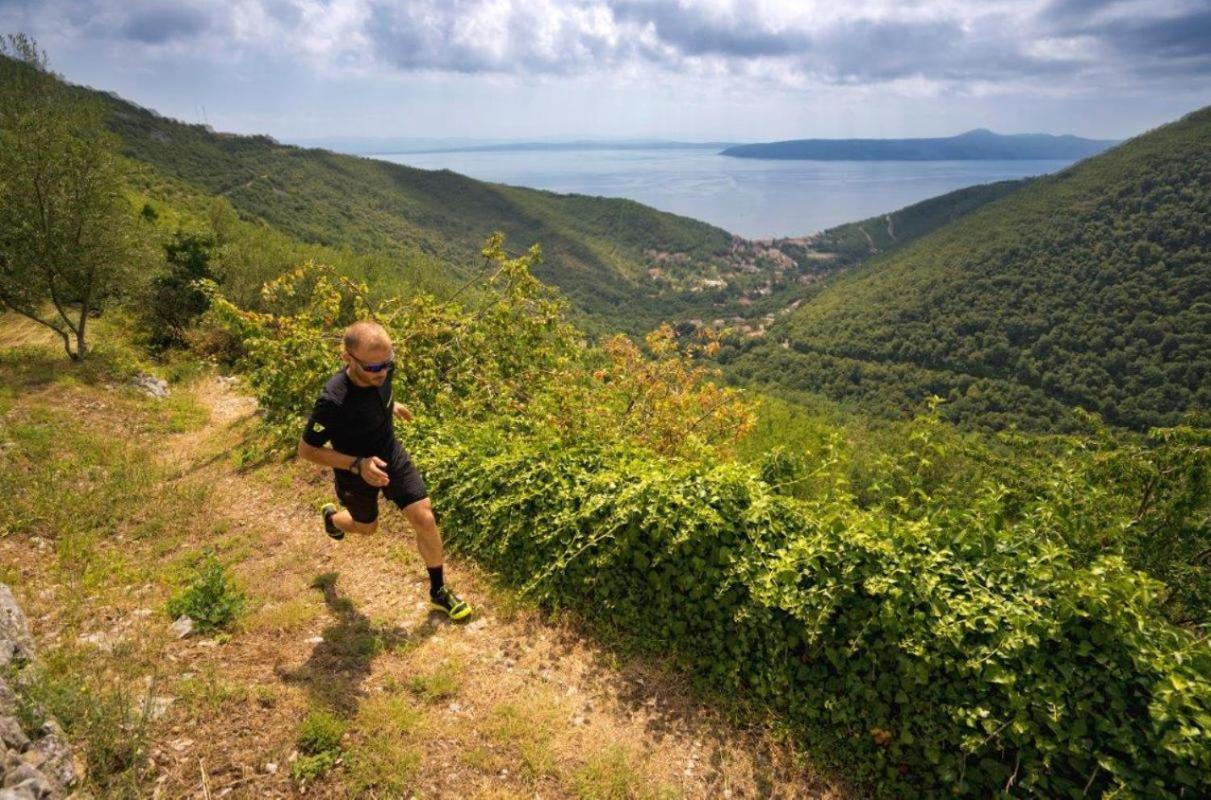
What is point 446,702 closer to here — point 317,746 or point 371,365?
point 317,746

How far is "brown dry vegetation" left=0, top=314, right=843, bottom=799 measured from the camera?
323 cm

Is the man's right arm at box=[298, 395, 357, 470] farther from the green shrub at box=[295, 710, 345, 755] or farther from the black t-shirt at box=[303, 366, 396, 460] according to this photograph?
the green shrub at box=[295, 710, 345, 755]

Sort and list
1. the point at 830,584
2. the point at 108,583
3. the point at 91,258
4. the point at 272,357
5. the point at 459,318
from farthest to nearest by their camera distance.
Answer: the point at 91,258 → the point at 459,318 → the point at 272,357 → the point at 108,583 → the point at 830,584

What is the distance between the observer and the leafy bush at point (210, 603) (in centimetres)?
433

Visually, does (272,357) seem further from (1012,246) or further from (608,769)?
(1012,246)

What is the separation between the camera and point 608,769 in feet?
11.4

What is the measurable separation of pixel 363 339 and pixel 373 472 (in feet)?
3.06

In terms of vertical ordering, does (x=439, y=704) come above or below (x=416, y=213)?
below

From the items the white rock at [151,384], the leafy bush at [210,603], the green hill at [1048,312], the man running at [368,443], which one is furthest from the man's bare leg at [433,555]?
the green hill at [1048,312]

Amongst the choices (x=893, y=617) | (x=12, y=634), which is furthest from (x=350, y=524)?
(x=893, y=617)

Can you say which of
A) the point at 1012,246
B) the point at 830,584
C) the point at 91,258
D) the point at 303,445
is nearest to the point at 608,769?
the point at 830,584

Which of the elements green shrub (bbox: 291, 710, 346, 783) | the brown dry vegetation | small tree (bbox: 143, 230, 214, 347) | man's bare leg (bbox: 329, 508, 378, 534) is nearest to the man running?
man's bare leg (bbox: 329, 508, 378, 534)

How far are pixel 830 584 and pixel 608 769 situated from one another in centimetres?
181

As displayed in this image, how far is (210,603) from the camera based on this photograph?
14.6 feet
